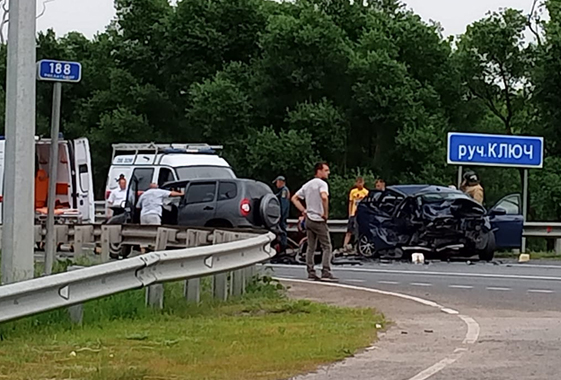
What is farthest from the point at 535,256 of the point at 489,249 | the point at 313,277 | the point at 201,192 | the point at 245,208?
the point at 313,277

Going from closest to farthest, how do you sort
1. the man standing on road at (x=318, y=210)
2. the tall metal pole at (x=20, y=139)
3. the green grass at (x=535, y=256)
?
the tall metal pole at (x=20, y=139)
the man standing on road at (x=318, y=210)
the green grass at (x=535, y=256)

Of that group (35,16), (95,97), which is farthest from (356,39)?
(35,16)

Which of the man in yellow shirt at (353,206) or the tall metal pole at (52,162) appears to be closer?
the tall metal pole at (52,162)

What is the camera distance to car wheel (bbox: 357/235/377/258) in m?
24.1

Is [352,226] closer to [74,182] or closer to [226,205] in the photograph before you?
[226,205]

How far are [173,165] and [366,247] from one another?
203 inches

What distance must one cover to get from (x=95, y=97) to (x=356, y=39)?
441 inches

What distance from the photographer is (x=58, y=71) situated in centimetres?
1283

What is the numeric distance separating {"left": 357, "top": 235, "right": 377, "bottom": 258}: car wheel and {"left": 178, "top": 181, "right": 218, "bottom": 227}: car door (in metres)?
3.28

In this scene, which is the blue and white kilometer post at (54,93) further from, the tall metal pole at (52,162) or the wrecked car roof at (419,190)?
the wrecked car roof at (419,190)

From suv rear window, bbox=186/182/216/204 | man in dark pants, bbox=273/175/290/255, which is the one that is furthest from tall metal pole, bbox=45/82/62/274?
man in dark pants, bbox=273/175/290/255

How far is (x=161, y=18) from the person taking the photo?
47438mm

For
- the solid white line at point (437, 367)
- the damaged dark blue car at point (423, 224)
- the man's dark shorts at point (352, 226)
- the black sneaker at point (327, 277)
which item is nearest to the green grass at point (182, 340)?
the solid white line at point (437, 367)

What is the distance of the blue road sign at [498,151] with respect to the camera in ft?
93.4
